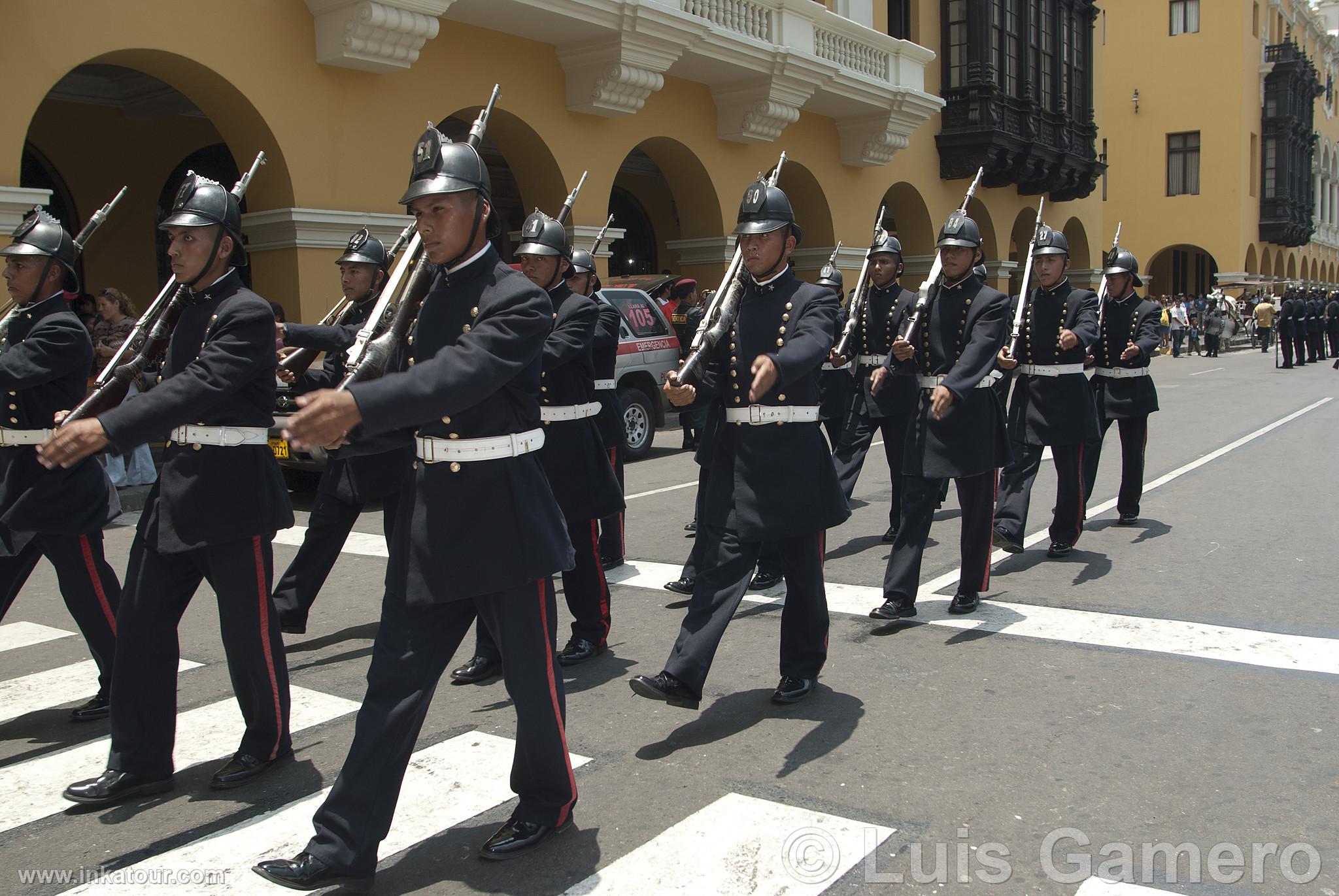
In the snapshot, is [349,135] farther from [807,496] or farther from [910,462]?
[807,496]

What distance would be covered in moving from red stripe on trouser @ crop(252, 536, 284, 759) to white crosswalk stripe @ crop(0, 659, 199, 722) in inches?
47.3

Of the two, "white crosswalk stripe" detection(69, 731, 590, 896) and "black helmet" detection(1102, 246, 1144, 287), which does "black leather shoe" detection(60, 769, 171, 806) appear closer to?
"white crosswalk stripe" detection(69, 731, 590, 896)

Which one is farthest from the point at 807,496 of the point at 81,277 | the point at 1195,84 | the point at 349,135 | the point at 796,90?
the point at 1195,84

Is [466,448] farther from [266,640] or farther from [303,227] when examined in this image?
[303,227]

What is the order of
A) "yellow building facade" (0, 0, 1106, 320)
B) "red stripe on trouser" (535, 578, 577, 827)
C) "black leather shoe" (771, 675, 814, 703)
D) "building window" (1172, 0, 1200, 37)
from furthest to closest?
"building window" (1172, 0, 1200, 37)
"yellow building facade" (0, 0, 1106, 320)
"black leather shoe" (771, 675, 814, 703)
"red stripe on trouser" (535, 578, 577, 827)

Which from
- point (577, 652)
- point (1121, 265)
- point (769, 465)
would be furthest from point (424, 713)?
point (1121, 265)

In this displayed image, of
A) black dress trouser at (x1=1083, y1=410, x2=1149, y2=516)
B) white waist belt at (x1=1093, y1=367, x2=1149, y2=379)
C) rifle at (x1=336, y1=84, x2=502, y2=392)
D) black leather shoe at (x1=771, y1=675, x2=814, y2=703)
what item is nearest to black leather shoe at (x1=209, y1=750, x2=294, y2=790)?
rifle at (x1=336, y1=84, x2=502, y2=392)

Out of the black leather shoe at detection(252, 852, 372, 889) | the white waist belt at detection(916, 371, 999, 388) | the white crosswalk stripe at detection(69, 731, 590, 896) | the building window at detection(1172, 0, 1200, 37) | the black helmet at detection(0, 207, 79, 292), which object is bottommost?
the white crosswalk stripe at detection(69, 731, 590, 896)

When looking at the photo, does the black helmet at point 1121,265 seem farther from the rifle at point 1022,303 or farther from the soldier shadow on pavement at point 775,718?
the soldier shadow on pavement at point 775,718

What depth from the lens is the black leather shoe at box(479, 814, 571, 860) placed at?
348 cm

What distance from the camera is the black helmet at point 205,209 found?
411cm

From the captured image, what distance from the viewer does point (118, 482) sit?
10.9 metres

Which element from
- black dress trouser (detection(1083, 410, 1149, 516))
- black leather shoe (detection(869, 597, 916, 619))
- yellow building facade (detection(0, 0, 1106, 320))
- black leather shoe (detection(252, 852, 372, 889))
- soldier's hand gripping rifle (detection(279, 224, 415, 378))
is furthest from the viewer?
yellow building facade (detection(0, 0, 1106, 320))

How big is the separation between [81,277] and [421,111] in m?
5.12
